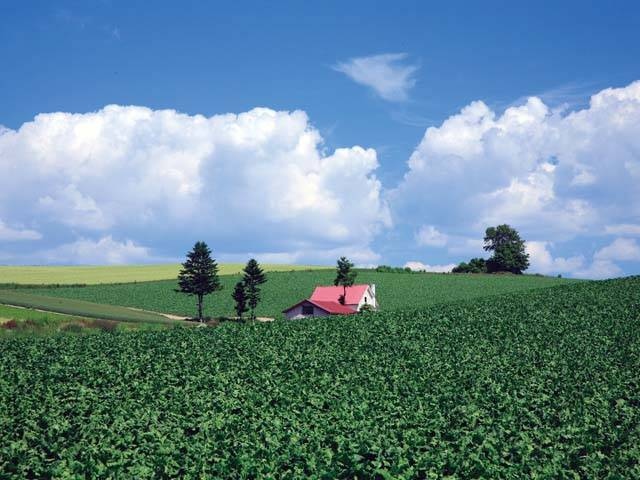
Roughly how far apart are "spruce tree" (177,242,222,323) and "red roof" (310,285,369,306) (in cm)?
1519

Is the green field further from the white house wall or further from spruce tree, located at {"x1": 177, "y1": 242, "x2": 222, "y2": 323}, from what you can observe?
the white house wall

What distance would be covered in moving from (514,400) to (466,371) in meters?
4.61

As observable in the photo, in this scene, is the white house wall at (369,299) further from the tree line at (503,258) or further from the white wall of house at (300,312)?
the tree line at (503,258)

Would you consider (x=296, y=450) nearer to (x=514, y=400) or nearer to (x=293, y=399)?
(x=293, y=399)

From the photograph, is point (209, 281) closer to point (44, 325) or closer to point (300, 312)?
point (300, 312)

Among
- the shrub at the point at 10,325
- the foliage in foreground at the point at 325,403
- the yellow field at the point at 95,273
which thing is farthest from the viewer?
the yellow field at the point at 95,273

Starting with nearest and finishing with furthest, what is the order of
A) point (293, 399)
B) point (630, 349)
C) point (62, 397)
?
point (293, 399) < point (62, 397) < point (630, 349)

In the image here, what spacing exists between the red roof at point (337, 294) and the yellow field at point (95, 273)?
1738 inches

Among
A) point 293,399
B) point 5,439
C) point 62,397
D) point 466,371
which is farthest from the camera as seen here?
point 466,371

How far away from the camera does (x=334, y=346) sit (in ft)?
96.0

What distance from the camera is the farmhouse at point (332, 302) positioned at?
8025 centimetres

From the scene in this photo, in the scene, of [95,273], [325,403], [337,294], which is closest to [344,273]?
[337,294]

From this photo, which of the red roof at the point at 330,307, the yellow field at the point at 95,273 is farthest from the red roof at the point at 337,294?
the yellow field at the point at 95,273

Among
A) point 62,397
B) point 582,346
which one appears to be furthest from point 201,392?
point 582,346
